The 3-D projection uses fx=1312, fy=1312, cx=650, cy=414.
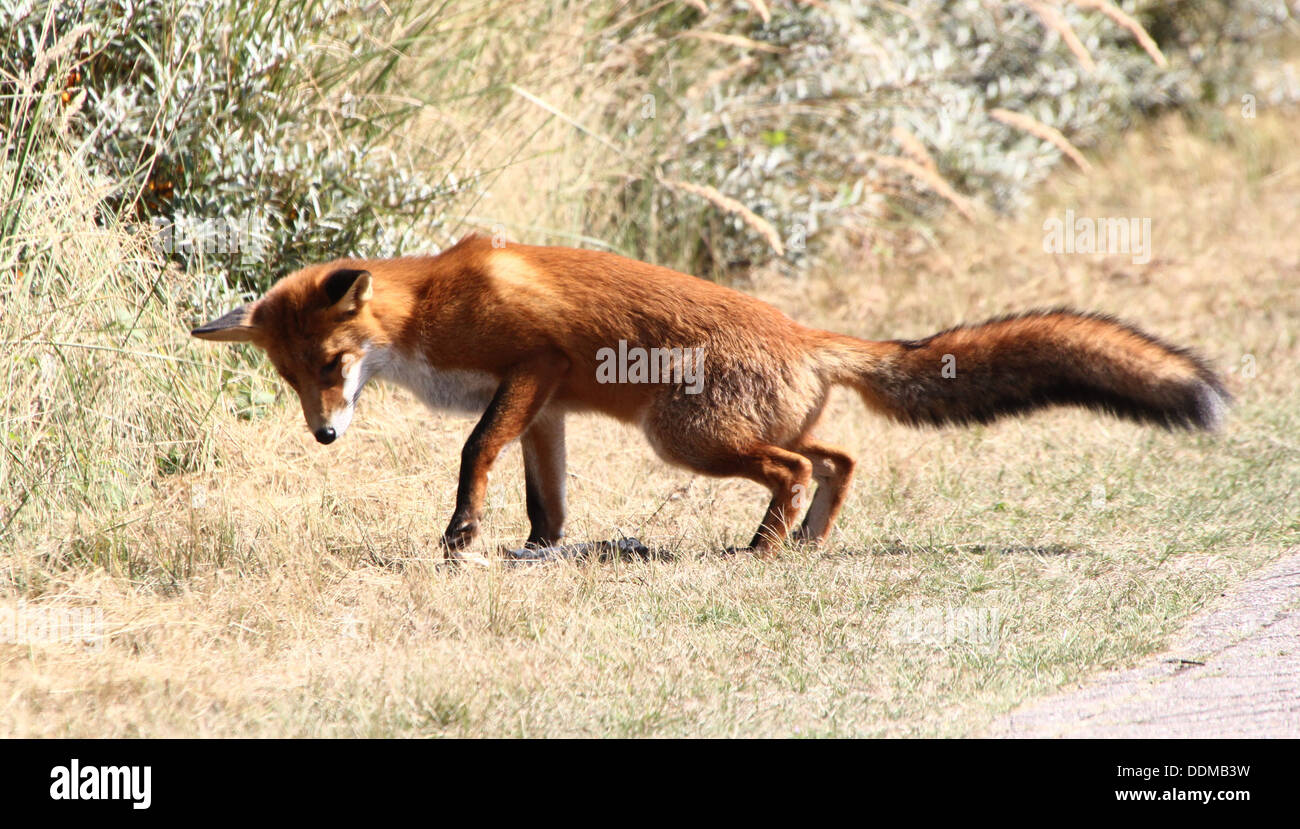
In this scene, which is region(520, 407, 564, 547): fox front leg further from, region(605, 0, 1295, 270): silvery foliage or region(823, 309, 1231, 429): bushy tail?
region(605, 0, 1295, 270): silvery foliage

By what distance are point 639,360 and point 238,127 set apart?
325 centimetres

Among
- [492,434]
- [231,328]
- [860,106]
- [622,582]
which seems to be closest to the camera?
[622,582]

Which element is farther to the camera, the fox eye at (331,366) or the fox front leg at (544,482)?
the fox front leg at (544,482)

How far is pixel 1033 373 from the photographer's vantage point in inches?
228

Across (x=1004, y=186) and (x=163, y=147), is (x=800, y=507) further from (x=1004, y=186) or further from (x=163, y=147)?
(x=1004, y=186)

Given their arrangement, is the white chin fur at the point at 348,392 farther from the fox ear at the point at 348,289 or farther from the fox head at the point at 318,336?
the fox ear at the point at 348,289

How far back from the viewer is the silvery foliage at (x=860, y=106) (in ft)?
33.8

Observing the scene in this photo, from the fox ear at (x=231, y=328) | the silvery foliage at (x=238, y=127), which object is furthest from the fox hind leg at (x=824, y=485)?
the silvery foliage at (x=238, y=127)

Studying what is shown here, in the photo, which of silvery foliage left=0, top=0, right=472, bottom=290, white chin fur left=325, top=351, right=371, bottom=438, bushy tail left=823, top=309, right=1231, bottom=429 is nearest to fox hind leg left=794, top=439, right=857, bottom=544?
bushy tail left=823, top=309, right=1231, bottom=429

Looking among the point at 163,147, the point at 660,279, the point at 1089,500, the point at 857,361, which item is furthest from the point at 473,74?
the point at 1089,500

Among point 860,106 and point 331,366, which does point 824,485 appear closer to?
point 331,366

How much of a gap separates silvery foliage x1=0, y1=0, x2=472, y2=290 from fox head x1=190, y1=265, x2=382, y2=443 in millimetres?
1522

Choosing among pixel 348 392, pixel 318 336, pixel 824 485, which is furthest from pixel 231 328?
pixel 824 485

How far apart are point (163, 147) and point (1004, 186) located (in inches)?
308
